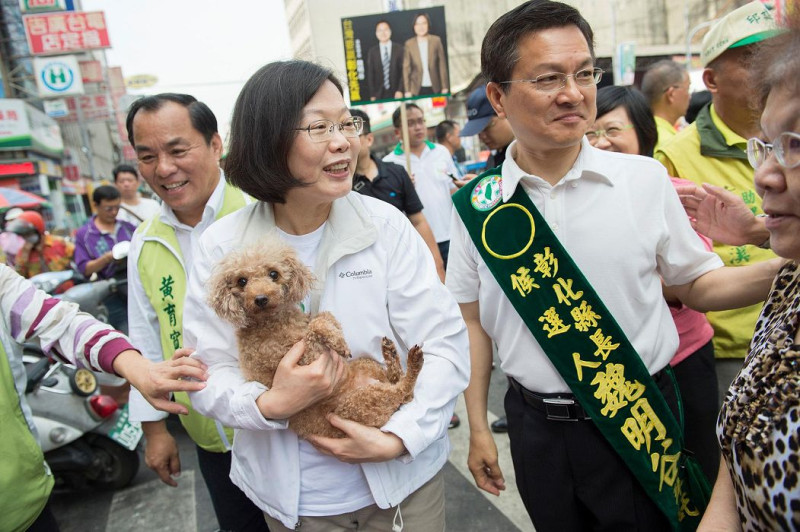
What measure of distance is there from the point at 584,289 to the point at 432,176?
4.32 m

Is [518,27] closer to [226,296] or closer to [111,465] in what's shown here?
[226,296]

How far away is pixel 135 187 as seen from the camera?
6.64 meters

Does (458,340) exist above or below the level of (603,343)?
above

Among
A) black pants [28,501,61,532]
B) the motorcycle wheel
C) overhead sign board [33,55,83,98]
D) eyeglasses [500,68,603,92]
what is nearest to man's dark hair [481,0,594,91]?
eyeglasses [500,68,603,92]

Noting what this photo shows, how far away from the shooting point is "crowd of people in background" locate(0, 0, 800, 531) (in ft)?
4.69

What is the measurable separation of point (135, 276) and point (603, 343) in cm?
195

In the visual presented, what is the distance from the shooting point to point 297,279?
60.5 inches

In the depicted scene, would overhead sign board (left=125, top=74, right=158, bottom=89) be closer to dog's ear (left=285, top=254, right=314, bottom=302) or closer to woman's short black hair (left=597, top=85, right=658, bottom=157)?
woman's short black hair (left=597, top=85, right=658, bottom=157)

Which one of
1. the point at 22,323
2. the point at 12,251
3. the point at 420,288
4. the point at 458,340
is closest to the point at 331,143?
the point at 420,288

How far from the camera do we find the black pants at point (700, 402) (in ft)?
7.23

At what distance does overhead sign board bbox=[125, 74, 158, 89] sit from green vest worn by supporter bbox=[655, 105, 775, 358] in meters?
37.6

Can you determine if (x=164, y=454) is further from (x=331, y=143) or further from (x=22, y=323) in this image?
(x=331, y=143)

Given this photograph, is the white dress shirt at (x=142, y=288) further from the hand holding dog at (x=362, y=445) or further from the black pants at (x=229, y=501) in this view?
the hand holding dog at (x=362, y=445)

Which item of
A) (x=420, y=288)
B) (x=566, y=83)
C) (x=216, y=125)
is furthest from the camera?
(x=216, y=125)
